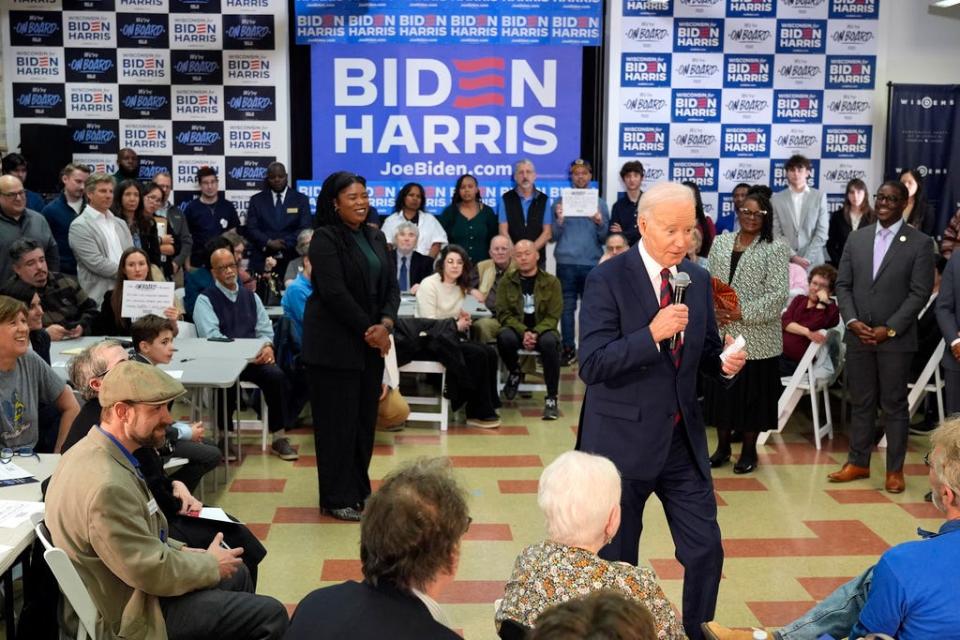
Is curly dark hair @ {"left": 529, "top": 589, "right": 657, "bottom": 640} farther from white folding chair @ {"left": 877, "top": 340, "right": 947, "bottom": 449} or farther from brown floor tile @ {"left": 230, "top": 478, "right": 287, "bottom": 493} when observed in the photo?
white folding chair @ {"left": 877, "top": 340, "right": 947, "bottom": 449}

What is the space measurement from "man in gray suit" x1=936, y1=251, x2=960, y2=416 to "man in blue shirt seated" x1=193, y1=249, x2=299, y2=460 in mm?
3554

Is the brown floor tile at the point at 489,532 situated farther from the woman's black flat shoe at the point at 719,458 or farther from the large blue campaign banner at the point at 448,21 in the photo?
the large blue campaign banner at the point at 448,21

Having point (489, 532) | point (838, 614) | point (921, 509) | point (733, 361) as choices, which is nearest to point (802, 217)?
point (921, 509)

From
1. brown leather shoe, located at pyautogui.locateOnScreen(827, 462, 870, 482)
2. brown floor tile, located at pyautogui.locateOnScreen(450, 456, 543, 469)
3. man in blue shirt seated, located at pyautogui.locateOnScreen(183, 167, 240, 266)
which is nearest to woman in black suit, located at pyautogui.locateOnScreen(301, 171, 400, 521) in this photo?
brown floor tile, located at pyautogui.locateOnScreen(450, 456, 543, 469)

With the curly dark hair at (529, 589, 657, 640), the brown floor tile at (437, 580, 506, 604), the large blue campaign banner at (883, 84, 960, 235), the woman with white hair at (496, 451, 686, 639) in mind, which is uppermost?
the large blue campaign banner at (883, 84, 960, 235)

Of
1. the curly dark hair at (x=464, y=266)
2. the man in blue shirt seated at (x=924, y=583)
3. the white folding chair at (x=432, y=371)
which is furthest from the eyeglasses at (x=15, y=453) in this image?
the curly dark hair at (x=464, y=266)

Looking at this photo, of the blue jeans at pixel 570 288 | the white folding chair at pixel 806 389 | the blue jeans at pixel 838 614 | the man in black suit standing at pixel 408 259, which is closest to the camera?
the blue jeans at pixel 838 614

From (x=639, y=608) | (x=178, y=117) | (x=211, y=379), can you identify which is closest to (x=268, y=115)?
(x=178, y=117)

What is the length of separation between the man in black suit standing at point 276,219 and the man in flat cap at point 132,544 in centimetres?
652

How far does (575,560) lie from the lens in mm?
2307

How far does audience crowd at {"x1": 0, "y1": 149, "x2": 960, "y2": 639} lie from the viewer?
7.01 feet

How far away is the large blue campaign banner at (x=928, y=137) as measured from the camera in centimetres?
977

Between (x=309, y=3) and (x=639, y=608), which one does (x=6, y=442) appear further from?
(x=309, y=3)

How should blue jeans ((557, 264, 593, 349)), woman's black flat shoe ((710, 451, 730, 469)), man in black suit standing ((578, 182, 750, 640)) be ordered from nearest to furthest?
man in black suit standing ((578, 182, 750, 640))
woman's black flat shoe ((710, 451, 730, 469))
blue jeans ((557, 264, 593, 349))
